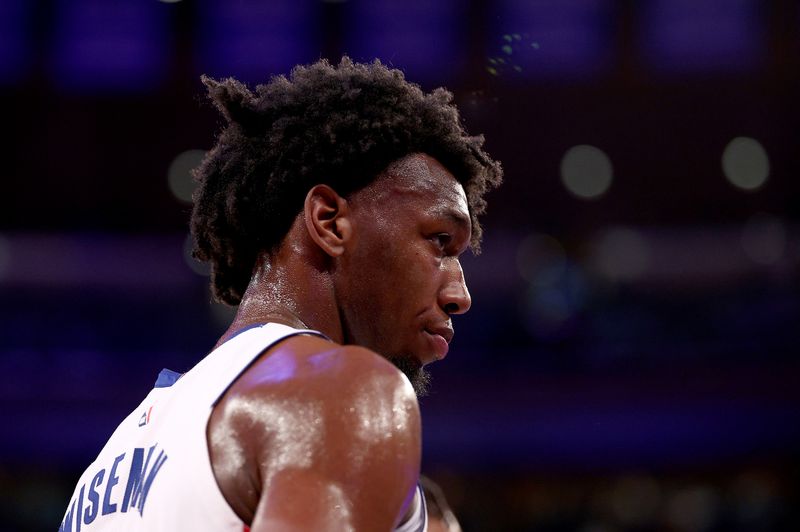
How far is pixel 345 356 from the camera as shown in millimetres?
1469

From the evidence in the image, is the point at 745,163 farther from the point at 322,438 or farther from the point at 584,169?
the point at 322,438

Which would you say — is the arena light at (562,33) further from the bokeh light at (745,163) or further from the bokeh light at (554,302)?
the bokeh light at (554,302)

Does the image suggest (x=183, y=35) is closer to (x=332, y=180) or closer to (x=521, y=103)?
(x=521, y=103)

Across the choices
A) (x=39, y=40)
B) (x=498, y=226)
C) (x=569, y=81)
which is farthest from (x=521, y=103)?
(x=39, y=40)

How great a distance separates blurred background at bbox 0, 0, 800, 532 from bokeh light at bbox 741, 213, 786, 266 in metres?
0.05

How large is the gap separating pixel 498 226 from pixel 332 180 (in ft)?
46.3

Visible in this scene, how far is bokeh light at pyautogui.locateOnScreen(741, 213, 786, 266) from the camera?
14.8 meters

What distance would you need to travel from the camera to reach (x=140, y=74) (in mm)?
15211

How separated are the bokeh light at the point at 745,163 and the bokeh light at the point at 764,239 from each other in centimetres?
58

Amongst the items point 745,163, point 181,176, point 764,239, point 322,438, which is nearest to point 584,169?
point 745,163

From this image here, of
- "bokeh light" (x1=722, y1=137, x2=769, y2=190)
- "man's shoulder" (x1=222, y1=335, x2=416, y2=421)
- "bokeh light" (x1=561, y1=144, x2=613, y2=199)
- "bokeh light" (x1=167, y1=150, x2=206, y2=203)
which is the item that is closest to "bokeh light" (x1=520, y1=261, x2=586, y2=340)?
"bokeh light" (x1=561, y1=144, x2=613, y2=199)

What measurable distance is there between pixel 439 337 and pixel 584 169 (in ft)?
46.9

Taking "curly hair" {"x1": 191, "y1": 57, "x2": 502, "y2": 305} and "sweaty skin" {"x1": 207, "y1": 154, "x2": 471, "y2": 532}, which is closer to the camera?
"sweaty skin" {"x1": 207, "y1": 154, "x2": 471, "y2": 532}

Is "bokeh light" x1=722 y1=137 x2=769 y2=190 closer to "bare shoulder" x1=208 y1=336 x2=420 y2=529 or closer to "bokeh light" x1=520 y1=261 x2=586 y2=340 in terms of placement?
"bokeh light" x1=520 y1=261 x2=586 y2=340
